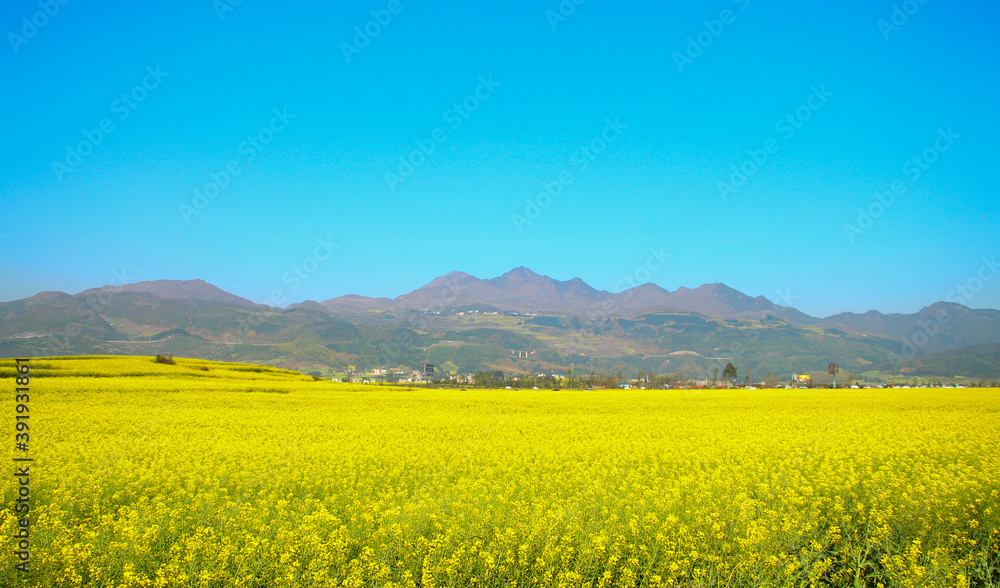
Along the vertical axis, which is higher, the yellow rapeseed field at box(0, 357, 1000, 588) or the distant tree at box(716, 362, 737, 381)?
the yellow rapeseed field at box(0, 357, 1000, 588)

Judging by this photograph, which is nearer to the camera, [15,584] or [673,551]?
[15,584]

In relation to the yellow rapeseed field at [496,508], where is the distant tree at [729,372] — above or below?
below

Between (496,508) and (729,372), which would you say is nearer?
(496,508)

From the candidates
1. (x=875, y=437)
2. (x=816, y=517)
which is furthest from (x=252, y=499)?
(x=875, y=437)

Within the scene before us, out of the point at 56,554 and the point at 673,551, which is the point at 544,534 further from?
the point at 56,554

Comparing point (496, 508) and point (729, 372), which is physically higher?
point (496, 508)

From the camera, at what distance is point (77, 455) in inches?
446

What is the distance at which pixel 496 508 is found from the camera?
28.3 ft

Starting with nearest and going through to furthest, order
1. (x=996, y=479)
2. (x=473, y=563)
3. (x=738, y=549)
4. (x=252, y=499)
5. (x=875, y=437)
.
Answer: (x=473, y=563)
(x=738, y=549)
(x=252, y=499)
(x=996, y=479)
(x=875, y=437)

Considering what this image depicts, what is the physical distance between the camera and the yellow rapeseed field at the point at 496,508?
6906 millimetres

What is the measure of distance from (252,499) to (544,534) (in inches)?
218

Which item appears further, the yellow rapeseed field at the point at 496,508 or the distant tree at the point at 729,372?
the distant tree at the point at 729,372

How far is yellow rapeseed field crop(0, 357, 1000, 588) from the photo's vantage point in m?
6.91

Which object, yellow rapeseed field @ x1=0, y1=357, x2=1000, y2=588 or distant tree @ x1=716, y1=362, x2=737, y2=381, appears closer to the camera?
yellow rapeseed field @ x1=0, y1=357, x2=1000, y2=588
